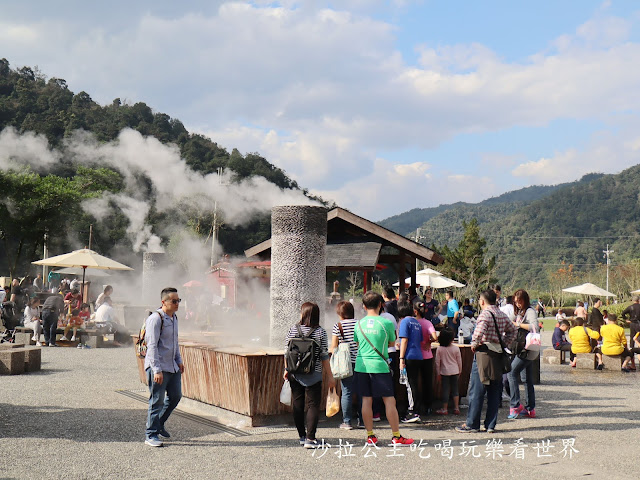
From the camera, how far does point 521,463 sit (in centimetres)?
602

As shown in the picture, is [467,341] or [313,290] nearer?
[313,290]

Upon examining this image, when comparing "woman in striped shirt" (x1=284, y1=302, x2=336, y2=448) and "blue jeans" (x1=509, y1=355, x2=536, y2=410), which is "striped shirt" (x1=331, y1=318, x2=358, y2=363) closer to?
"woman in striped shirt" (x1=284, y1=302, x2=336, y2=448)

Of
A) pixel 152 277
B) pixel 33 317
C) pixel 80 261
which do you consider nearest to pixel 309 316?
pixel 33 317

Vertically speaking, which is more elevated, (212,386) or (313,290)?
(313,290)

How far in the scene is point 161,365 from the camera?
21.4ft

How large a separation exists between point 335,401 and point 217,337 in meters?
4.92

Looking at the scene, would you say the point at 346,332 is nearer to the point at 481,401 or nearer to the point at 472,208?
the point at 481,401

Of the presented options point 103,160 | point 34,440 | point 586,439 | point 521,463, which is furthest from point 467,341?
point 103,160

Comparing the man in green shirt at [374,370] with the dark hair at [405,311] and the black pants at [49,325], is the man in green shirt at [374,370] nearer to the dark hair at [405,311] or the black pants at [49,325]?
the dark hair at [405,311]

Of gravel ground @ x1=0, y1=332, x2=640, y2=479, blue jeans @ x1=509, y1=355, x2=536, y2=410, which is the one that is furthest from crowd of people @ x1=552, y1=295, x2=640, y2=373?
blue jeans @ x1=509, y1=355, x2=536, y2=410

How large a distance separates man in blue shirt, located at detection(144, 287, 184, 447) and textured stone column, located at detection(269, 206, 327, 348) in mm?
2754

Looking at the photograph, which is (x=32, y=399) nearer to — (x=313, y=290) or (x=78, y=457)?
(x=78, y=457)

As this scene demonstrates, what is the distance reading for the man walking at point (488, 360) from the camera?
722cm

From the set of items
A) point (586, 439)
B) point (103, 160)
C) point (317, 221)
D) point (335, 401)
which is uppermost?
point (103, 160)
